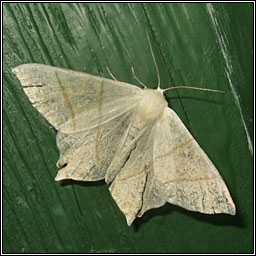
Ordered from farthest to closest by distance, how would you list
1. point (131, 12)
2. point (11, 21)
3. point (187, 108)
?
point (187, 108) → point (131, 12) → point (11, 21)

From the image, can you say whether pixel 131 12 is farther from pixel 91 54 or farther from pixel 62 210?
pixel 62 210

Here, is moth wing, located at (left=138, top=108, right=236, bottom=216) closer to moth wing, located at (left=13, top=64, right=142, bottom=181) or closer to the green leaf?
the green leaf

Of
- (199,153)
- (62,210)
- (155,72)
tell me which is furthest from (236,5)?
(62,210)

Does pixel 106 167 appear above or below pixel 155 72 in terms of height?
below

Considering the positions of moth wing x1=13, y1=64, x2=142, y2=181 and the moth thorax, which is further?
the moth thorax

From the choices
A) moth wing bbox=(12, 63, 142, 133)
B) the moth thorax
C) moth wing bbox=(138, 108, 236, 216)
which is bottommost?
moth wing bbox=(138, 108, 236, 216)

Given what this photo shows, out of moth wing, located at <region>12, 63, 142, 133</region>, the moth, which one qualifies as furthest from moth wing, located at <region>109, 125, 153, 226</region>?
moth wing, located at <region>12, 63, 142, 133</region>

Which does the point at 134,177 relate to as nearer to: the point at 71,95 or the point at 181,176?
the point at 181,176
